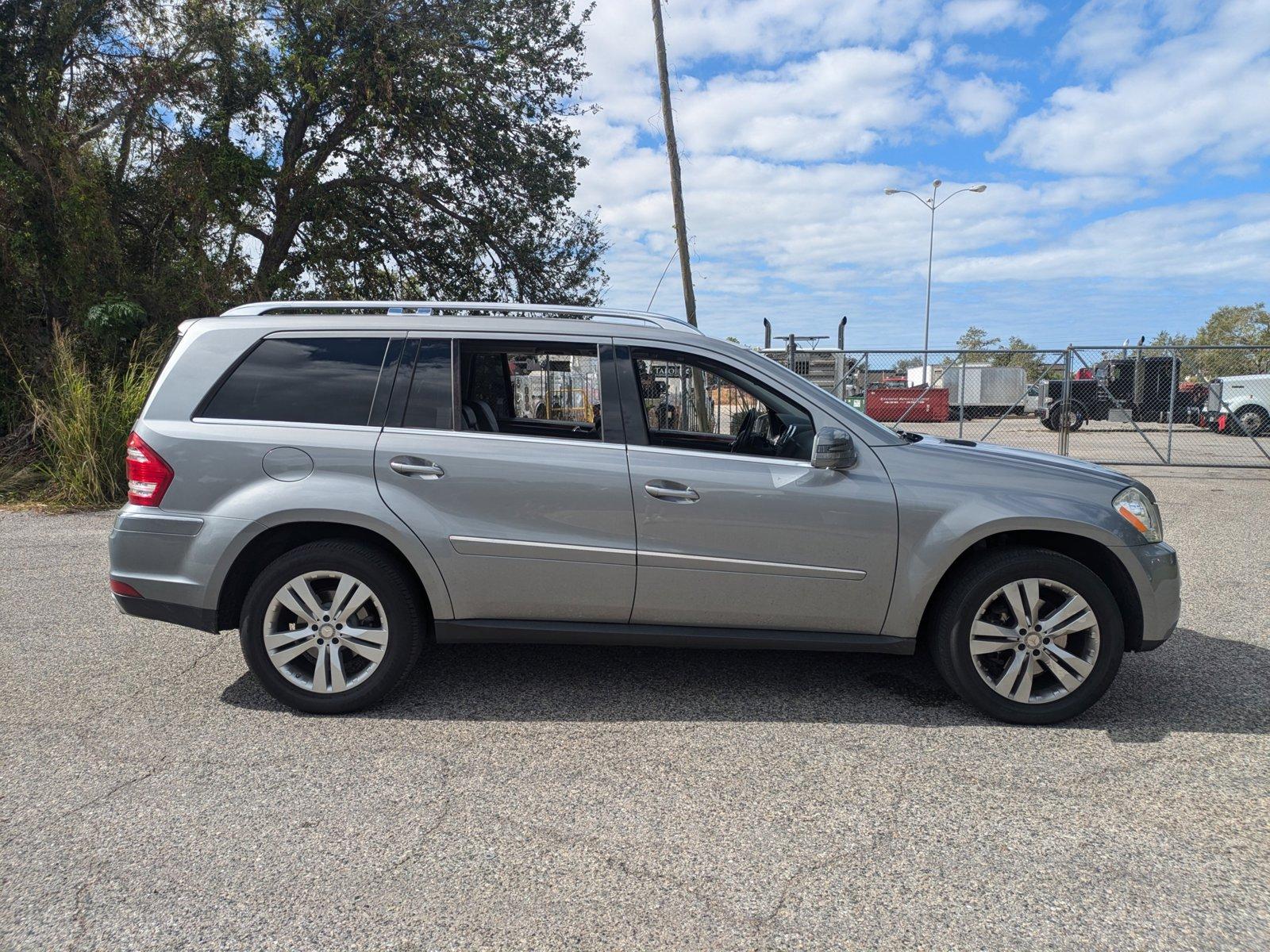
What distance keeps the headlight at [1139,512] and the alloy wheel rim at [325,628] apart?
3239 mm

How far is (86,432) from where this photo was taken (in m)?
10.5

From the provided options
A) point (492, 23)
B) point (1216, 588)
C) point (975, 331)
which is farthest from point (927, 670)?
point (975, 331)

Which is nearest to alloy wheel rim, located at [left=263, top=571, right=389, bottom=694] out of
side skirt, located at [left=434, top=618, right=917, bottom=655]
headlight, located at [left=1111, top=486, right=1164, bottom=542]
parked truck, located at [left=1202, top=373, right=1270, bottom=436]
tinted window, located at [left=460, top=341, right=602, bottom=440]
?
side skirt, located at [left=434, top=618, right=917, bottom=655]

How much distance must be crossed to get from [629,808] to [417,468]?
1.71m

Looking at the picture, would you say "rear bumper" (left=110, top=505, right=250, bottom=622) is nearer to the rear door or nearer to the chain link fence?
the rear door

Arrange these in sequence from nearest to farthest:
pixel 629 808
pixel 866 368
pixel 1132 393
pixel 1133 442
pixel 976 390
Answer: pixel 629 808, pixel 866 368, pixel 1132 393, pixel 1133 442, pixel 976 390

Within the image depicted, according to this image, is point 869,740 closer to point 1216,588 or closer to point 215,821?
point 215,821

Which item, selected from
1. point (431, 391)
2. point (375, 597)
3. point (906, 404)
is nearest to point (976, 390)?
point (906, 404)

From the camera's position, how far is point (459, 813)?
10.00 ft

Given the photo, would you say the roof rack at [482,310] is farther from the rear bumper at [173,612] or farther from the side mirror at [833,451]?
the rear bumper at [173,612]

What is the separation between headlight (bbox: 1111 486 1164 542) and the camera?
3828mm

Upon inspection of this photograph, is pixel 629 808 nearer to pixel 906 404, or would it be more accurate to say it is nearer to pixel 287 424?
pixel 287 424

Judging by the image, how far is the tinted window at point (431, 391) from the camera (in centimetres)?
399

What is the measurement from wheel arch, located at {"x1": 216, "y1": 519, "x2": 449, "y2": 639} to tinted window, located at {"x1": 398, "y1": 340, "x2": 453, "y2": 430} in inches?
21.1
